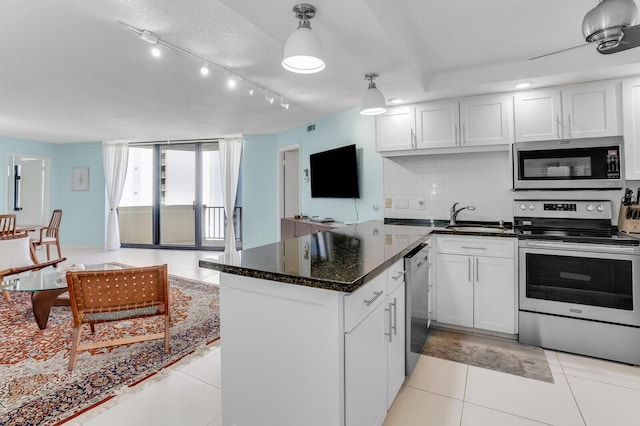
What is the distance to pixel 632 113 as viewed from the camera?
8.64ft

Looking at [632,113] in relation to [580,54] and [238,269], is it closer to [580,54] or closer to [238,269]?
[580,54]

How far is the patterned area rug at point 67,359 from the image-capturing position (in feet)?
6.25

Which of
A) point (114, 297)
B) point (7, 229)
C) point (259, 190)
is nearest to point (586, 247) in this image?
point (114, 297)

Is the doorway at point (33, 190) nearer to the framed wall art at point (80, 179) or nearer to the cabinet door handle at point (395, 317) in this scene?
the framed wall art at point (80, 179)

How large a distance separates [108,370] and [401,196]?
3190 millimetres

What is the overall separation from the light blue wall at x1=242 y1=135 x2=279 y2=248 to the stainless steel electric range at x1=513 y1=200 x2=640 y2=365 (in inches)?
178

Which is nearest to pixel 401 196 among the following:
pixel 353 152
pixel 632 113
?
pixel 353 152

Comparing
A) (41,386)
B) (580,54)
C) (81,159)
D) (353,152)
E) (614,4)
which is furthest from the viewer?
(81,159)

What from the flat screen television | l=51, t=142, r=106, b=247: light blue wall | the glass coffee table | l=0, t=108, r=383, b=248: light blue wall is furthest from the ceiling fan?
l=51, t=142, r=106, b=247: light blue wall

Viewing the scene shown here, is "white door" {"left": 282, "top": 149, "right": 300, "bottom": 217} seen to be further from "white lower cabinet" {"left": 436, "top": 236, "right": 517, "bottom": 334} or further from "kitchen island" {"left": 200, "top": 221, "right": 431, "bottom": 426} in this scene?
"kitchen island" {"left": 200, "top": 221, "right": 431, "bottom": 426}

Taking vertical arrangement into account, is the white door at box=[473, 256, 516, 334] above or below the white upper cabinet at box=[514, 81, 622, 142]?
below

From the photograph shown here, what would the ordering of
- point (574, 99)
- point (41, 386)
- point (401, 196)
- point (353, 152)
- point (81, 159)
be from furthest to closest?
point (81, 159) < point (353, 152) < point (401, 196) < point (574, 99) < point (41, 386)

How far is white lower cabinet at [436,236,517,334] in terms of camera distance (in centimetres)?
280

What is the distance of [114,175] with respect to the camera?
745 cm
